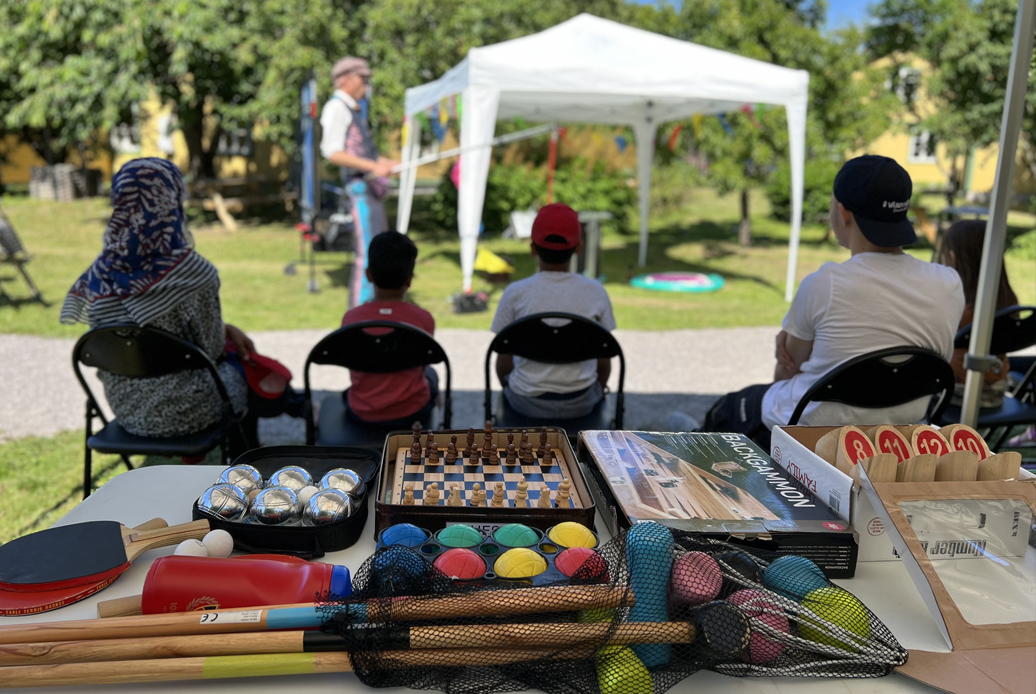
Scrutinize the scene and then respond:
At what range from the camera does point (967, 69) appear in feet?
48.5

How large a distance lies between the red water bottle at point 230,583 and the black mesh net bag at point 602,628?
3.2 inches

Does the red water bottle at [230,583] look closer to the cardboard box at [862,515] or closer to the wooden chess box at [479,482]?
the wooden chess box at [479,482]

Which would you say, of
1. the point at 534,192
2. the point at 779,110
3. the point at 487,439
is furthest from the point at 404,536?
the point at 534,192

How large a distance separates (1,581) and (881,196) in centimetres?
234

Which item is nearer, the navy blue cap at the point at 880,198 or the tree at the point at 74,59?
the navy blue cap at the point at 880,198

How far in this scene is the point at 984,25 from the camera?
560 inches

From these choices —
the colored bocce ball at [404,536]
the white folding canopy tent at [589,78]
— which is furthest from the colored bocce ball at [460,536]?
the white folding canopy tent at [589,78]

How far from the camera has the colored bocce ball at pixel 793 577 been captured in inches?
47.8

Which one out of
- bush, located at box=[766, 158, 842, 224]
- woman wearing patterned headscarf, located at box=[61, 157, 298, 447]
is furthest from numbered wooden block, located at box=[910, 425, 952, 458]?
bush, located at box=[766, 158, 842, 224]

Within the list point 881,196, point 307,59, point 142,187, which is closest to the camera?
point 881,196

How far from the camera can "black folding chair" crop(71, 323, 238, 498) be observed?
2.63 m

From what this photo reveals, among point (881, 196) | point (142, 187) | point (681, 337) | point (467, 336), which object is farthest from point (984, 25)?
point (142, 187)

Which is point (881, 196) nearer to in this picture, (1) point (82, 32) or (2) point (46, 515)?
(2) point (46, 515)

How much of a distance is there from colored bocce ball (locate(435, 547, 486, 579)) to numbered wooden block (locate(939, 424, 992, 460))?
980 mm
